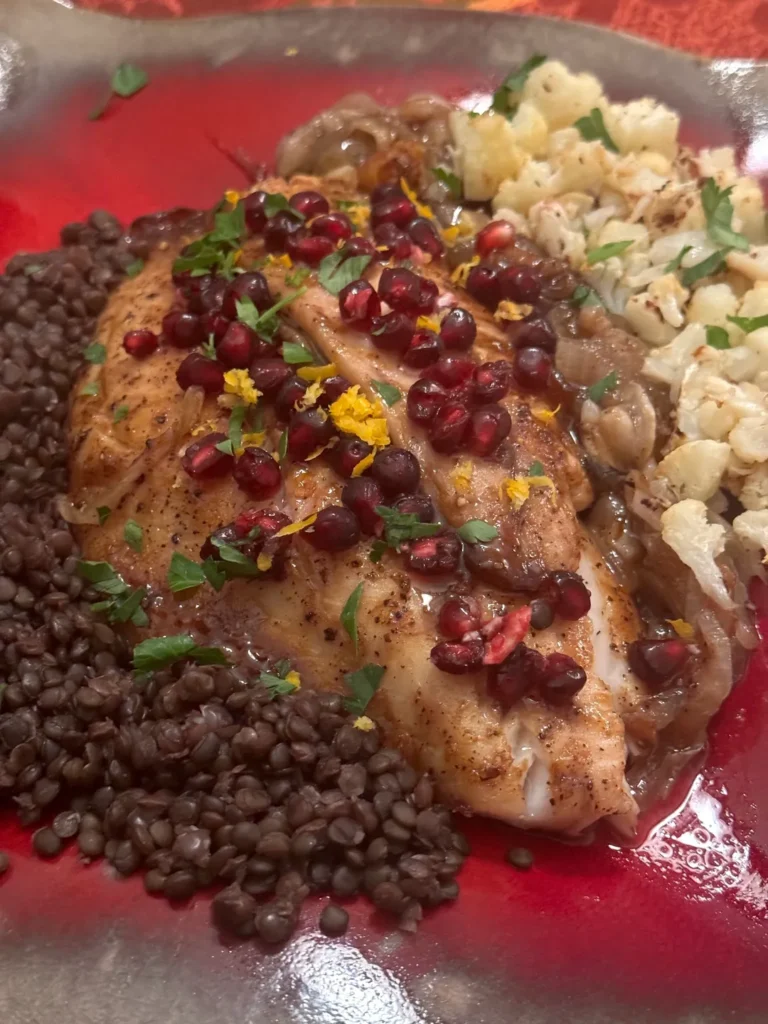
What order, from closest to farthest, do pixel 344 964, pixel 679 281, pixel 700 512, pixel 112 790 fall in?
pixel 344 964 < pixel 112 790 < pixel 700 512 < pixel 679 281

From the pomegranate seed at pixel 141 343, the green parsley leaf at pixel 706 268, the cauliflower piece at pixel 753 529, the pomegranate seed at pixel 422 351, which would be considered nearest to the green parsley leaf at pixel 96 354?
the pomegranate seed at pixel 141 343

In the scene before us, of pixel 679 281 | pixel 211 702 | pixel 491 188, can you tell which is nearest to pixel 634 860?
pixel 211 702

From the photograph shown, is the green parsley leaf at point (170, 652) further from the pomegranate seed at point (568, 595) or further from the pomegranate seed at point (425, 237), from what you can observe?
the pomegranate seed at point (425, 237)

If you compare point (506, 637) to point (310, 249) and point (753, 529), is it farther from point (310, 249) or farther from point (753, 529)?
point (310, 249)

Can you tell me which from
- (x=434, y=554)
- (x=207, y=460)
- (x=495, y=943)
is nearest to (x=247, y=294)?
(x=207, y=460)

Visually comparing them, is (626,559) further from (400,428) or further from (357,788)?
(357,788)

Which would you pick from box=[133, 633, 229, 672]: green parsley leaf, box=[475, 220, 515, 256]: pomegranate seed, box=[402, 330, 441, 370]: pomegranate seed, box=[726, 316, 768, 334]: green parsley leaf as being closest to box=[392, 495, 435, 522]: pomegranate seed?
box=[402, 330, 441, 370]: pomegranate seed

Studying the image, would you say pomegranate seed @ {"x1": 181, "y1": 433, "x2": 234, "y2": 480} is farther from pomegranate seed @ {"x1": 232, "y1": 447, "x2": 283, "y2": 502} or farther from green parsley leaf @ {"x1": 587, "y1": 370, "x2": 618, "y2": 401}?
green parsley leaf @ {"x1": 587, "y1": 370, "x2": 618, "y2": 401}
